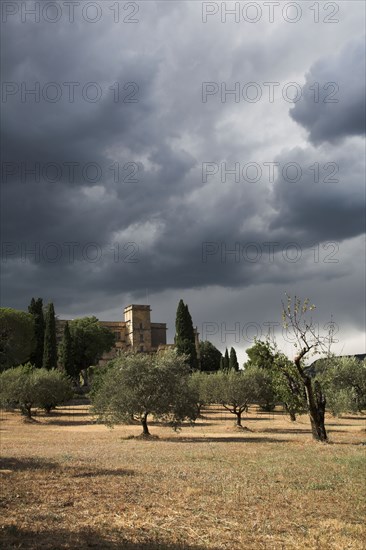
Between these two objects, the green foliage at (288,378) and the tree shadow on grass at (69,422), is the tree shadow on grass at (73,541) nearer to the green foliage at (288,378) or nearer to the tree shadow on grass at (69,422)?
the green foliage at (288,378)

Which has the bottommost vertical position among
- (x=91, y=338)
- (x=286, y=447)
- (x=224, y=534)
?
(x=286, y=447)

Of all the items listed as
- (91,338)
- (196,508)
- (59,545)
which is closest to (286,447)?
(196,508)

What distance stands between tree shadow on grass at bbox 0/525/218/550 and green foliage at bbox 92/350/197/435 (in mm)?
26642

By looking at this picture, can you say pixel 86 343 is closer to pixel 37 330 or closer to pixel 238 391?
pixel 37 330

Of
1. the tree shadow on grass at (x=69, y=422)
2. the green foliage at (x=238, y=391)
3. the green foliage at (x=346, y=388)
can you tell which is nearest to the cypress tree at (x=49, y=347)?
the tree shadow on grass at (x=69, y=422)

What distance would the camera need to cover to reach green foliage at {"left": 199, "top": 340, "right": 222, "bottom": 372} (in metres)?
123

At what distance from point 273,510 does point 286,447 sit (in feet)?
55.7

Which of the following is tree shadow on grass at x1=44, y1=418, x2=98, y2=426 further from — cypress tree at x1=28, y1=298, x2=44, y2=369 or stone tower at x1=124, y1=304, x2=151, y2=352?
stone tower at x1=124, y1=304, x2=151, y2=352

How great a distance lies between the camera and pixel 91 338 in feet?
342

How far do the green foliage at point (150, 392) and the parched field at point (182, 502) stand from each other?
13373mm

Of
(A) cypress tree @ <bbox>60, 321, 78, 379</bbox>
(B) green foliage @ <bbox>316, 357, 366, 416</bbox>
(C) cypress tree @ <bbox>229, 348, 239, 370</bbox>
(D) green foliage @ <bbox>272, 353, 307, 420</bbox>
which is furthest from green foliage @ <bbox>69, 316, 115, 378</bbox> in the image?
(D) green foliage @ <bbox>272, 353, 307, 420</bbox>

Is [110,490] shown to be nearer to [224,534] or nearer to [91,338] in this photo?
[224,534]

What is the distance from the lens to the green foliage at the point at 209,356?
123037 millimetres

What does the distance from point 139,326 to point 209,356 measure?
27.2 metres
